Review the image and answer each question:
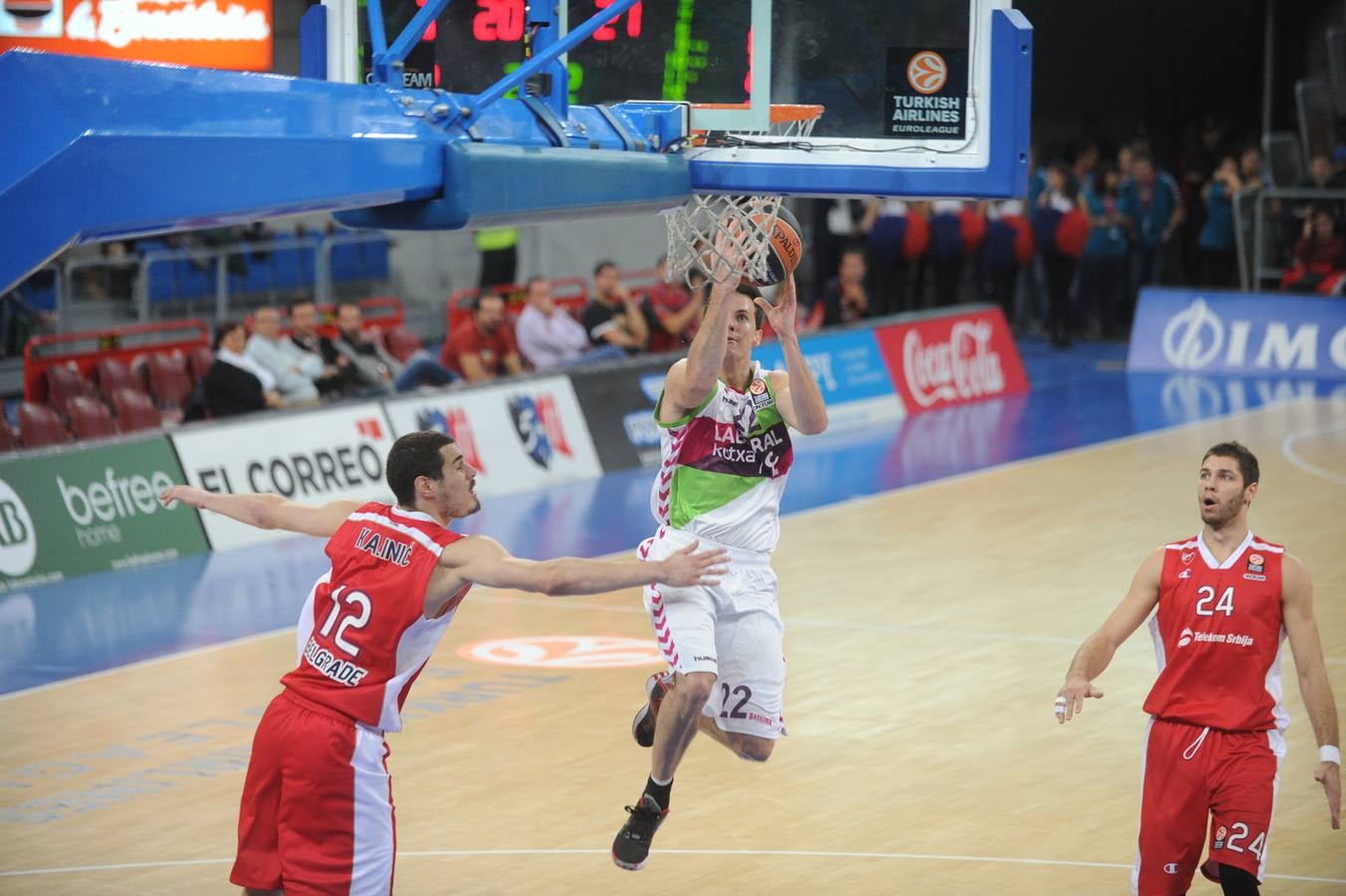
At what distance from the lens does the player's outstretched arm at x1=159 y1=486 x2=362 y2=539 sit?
6617mm

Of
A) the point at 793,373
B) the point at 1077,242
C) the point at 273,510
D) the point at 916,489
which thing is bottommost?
the point at 916,489

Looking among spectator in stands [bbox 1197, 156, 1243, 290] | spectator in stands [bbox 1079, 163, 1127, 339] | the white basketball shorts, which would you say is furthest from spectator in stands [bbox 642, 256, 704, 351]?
the white basketball shorts

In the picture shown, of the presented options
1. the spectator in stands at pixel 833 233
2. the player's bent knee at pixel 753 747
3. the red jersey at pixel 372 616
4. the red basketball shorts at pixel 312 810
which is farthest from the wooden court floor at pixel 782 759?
the spectator in stands at pixel 833 233

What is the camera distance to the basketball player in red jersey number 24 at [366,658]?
6195 millimetres

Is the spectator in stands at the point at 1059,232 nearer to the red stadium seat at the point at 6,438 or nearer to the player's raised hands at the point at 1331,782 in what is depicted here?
the red stadium seat at the point at 6,438

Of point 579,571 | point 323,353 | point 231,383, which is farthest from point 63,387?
point 579,571

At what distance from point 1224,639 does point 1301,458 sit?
38.4ft

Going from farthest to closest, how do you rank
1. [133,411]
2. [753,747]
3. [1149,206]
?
1. [1149,206]
2. [133,411]
3. [753,747]

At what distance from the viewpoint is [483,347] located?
17.8 m

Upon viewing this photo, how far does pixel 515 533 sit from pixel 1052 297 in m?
12.0

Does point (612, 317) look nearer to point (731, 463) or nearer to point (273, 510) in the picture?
point (731, 463)

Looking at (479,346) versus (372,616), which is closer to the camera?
(372,616)

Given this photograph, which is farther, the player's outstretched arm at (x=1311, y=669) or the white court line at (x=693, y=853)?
the white court line at (x=693, y=853)

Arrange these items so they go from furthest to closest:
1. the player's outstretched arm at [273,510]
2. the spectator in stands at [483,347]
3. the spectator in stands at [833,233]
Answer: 1. the spectator in stands at [833,233]
2. the spectator in stands at [483,347]
3. the player's outstretched arm at [273,510]
